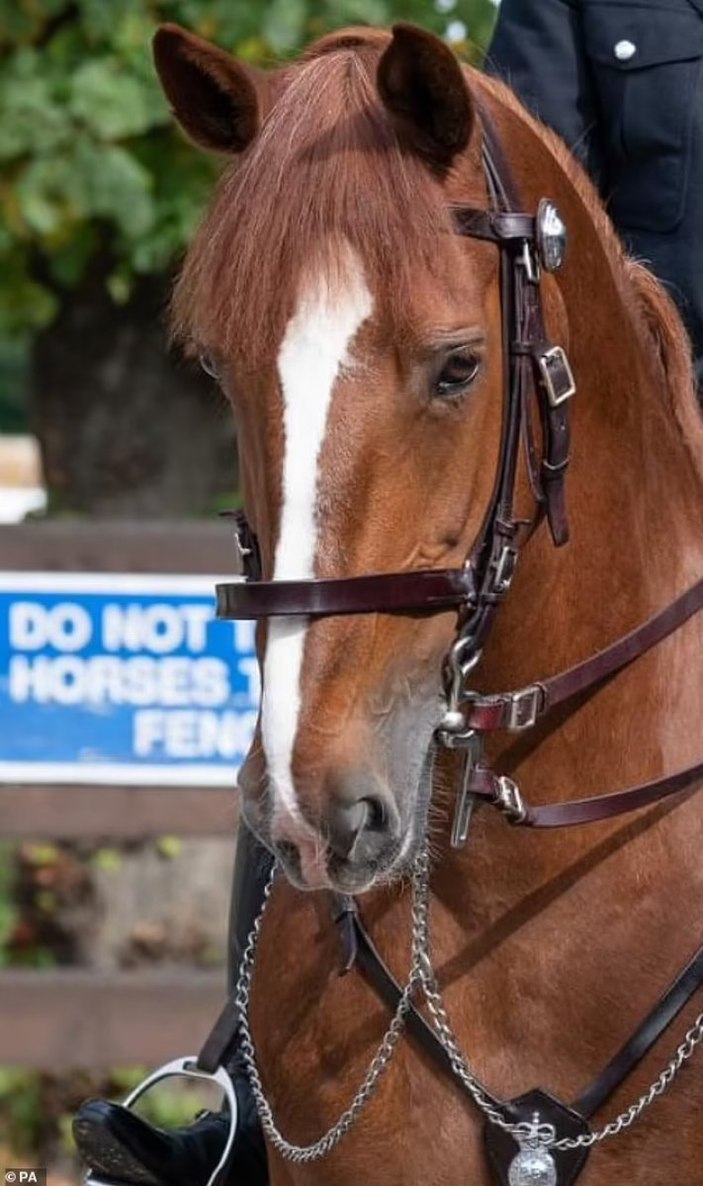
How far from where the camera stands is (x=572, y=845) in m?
2.62

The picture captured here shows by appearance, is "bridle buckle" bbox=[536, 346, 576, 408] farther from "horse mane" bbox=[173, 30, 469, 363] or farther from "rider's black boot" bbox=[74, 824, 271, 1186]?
"rider's black boot" bbox=[74, 824, 271, 1186]

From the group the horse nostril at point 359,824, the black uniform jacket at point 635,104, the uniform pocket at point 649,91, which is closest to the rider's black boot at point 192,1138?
the horse nostril at point 359,824

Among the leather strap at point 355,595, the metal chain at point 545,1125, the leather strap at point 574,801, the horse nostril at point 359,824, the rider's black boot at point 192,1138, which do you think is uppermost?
the leather strap at point 355,595

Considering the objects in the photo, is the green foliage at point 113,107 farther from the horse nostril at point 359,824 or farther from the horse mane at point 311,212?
the horse nostril at point 359,824

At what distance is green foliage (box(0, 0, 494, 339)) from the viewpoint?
6.53 meters

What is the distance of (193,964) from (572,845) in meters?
4.73

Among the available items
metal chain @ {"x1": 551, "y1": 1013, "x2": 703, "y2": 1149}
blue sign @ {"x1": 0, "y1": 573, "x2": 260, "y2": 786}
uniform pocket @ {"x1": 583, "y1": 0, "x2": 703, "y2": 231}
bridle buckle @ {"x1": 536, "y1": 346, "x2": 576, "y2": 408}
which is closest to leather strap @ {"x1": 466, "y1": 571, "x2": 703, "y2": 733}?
bridle buckle @ {"x1": 536, "y1": 346, "x2": 576, "y2": 408}

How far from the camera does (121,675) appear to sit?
5863 mm

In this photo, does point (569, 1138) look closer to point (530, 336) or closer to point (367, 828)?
point (367, 828)

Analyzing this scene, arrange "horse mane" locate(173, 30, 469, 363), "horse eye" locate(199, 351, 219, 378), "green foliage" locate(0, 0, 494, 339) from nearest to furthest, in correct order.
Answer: "horse mane" locate(173, 30, 469, 363) < "horse eye" locate(199, 351, 219, 378) < "green foliage" locate(0, 0, 494, 339)

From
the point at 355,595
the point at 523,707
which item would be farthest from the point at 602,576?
the point at 355,595

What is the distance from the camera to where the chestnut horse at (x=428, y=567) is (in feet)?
7.35

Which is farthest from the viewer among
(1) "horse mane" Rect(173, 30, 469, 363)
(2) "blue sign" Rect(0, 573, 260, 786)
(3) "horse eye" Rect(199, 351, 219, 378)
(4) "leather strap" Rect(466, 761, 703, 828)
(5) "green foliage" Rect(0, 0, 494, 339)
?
(5) "green foliage" Rect(0, 0, 494, 339)

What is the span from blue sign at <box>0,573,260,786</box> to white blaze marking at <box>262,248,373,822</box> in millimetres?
3570
